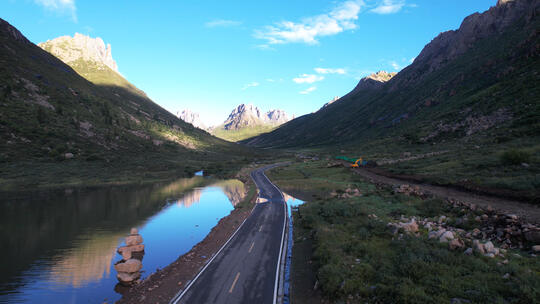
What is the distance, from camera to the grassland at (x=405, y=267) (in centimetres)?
1220

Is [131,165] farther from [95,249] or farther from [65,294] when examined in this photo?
[65,294]

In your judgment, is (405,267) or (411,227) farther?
(411,227)

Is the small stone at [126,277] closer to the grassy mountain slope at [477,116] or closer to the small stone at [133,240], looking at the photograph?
the small stone at [133,240]

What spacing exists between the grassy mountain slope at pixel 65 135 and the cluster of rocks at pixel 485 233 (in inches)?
2969

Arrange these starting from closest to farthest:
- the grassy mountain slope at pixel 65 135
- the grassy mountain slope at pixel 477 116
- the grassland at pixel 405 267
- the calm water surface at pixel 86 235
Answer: the grassland at pixel 405 267
the calm water surface at pixel 86 235
the grassy mountain slope at pixel 477 116
the grassy mountain slope at pixel 65 135

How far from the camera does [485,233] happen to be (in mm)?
19469

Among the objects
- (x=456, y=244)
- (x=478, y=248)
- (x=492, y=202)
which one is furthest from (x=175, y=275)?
(x=492, y=202)

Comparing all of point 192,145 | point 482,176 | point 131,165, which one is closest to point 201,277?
point 482,176

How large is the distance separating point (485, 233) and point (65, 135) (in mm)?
110107

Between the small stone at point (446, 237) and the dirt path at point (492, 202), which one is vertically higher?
the small stone at point (446, 237)

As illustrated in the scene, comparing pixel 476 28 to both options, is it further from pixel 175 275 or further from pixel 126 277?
pixel 126 277

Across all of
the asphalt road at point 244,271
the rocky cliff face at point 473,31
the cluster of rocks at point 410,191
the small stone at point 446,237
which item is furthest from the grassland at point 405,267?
the rocky cliff face at point 473,31

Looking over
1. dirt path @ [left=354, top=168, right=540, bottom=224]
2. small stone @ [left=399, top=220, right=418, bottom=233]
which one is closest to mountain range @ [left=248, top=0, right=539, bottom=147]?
dirt path @ [left=354, top=168, right=540, bottom=224]

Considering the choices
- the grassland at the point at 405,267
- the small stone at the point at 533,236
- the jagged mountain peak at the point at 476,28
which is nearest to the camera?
the grassland at the point at 405,267
